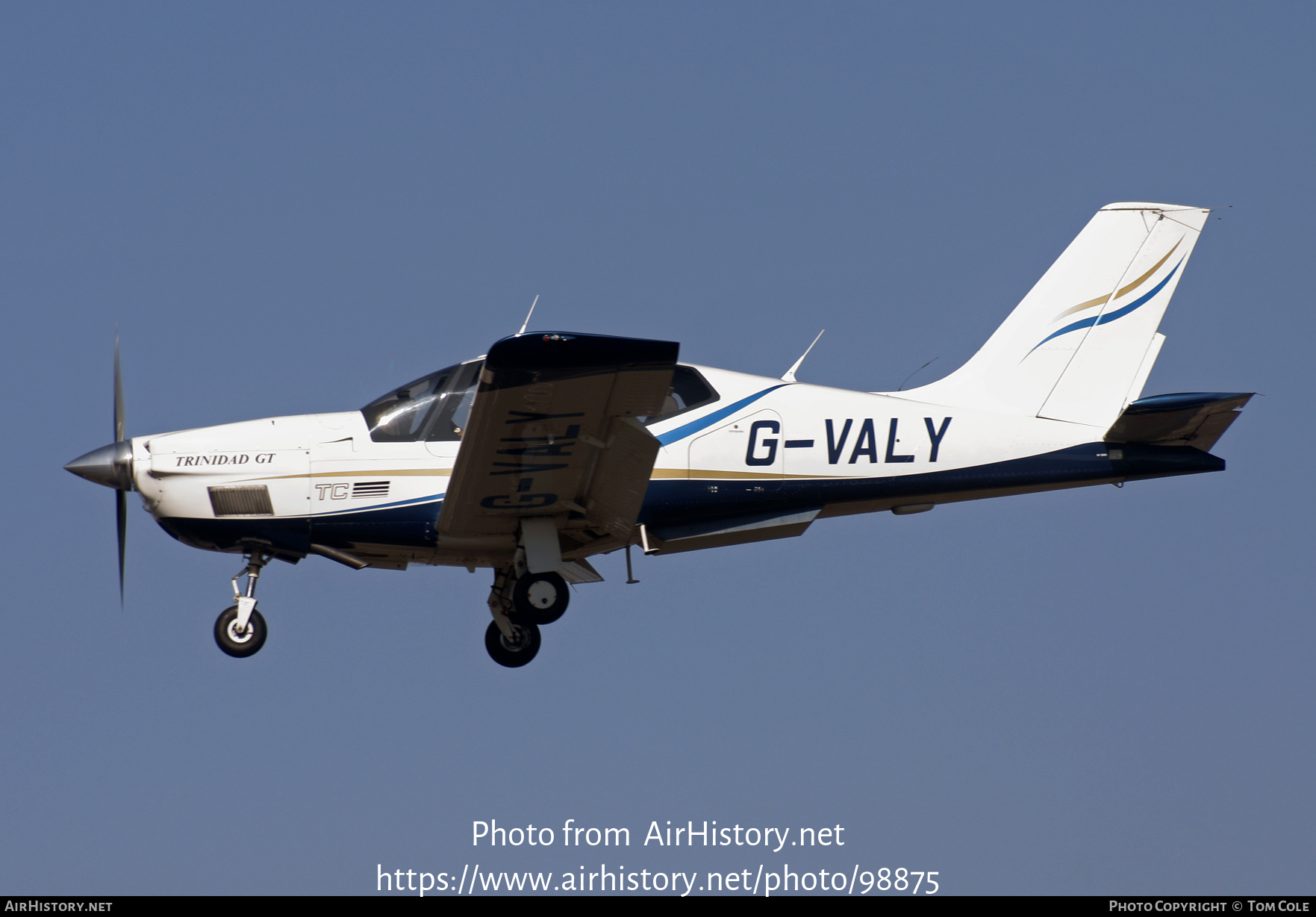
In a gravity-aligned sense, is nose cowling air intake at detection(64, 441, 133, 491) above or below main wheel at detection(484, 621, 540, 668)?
above

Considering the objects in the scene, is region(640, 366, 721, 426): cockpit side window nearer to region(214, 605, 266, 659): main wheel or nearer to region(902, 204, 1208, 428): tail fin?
region(902, 204, 1208, 428): tail fin

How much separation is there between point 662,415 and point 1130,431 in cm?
416

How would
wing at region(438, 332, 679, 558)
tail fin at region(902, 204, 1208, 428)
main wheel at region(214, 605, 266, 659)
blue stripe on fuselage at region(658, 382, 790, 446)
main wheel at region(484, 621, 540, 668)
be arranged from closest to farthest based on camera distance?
wing at region(438, 332, 679, 558), main wheel at region(214, 605, 266, 659), blue stripe on fuselage at region(658, 382, 790, 446), main wheel at region(484, 621, 540, 668), tail fin at region(902, 204, 1208, 428)

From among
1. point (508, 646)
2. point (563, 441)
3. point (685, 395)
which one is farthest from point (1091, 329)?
point (508, 646)

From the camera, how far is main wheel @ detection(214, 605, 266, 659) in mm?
12414

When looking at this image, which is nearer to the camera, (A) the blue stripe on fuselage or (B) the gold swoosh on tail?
(A) the blue stripe on fuselage

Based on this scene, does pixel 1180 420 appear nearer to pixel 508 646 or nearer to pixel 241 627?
pixel 508 646

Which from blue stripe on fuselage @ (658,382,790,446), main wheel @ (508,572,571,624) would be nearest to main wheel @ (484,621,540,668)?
main wheel @ (508,572,571,624)

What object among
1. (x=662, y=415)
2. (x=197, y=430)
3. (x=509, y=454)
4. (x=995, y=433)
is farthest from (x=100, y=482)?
(x=995, y=433)

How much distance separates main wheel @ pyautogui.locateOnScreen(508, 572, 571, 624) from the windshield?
1.38m

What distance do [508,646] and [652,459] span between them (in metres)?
2.69

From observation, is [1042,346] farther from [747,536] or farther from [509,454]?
[509,454]

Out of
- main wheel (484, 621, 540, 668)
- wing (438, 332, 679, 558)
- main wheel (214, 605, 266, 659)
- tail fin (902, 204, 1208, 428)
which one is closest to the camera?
wing (438, 332, 679, 558)

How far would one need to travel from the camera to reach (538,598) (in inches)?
492
